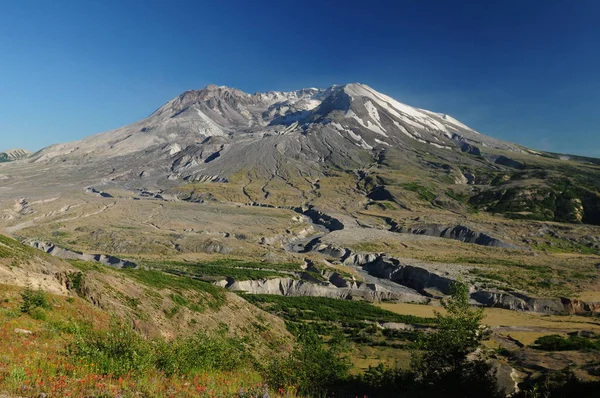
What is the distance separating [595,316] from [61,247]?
99133 millimetres

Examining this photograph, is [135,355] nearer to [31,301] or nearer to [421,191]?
[31,301]

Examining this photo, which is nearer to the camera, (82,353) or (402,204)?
(82,353)

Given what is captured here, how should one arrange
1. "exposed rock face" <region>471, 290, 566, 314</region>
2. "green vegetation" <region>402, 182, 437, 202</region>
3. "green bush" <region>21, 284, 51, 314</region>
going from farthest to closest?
"green vegetation" <region>402, 182, 437, 202</region>, "exposed rock face" <region>471, 290, 566, 314</region>, "green bush" <region>21, 284, 51, 314</region>

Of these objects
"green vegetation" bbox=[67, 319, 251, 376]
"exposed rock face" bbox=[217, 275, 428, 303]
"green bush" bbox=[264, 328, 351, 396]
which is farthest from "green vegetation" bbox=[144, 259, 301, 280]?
"green vegetation" bbox=[67, 319, 251, 376]

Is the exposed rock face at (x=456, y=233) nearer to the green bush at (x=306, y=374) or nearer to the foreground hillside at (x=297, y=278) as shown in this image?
the foreground hillside at (x=297, y=278)

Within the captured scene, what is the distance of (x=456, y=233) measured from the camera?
376 ft

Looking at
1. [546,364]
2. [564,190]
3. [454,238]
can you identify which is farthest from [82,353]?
[564,190]

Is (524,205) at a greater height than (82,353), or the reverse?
(524,205)

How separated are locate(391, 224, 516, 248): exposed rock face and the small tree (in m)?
99.7

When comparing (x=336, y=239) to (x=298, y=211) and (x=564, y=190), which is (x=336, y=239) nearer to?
(x=298, y=211)

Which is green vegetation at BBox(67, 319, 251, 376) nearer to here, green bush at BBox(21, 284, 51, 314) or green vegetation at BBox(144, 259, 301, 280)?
green bush at BBox(21, 284, 51, 314)

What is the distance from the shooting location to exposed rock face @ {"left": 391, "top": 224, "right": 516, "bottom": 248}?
4164 inches

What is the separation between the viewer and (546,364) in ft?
52.3

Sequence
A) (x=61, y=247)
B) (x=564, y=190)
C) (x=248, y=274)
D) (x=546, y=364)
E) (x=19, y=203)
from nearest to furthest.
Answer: (x=546, y=364) < (x=248, y=274) < (x=61, y=247) < (x=19, y=203) < (x=564, y=190)
